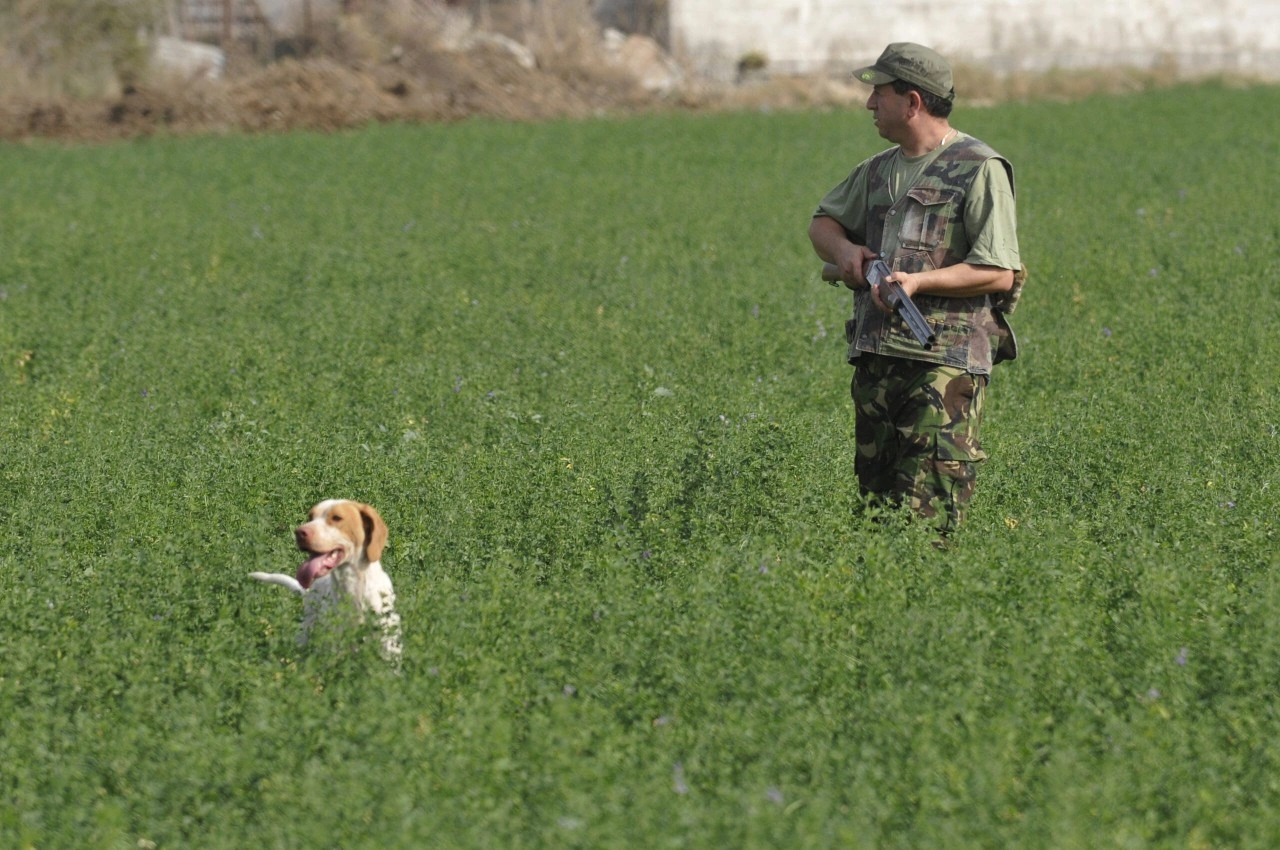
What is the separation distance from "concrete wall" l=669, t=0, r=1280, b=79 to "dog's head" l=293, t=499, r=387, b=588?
30.8 metres

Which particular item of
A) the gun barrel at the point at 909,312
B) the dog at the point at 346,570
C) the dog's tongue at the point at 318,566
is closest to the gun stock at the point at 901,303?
the gun barrel at the point at 909,312

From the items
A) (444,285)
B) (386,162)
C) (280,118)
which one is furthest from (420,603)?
(280,118)

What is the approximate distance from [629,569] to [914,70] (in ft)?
6.37

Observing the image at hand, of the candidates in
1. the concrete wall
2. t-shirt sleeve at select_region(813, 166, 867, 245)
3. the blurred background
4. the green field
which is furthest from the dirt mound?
t-shirt sleeve at select_region(813, 166, 867, 245)

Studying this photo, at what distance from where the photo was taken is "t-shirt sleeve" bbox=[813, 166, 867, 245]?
6.01 meters

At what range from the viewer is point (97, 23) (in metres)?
31.8

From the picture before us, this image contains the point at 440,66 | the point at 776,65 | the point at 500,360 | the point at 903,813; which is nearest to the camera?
the point at 903,813

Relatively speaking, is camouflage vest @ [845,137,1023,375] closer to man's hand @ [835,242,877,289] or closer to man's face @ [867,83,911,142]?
man's hand @ [835,242,877,289]

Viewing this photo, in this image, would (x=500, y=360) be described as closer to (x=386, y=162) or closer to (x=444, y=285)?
(x=444, y=285)

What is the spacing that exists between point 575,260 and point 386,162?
25.1 feet

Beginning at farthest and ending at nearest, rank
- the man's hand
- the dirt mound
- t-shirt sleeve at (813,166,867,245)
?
the dirt mound
t-shirt sleeve at (813,166,867,245)
the man's hand

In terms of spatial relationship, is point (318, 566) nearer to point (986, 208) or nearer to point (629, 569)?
point (629, 569)

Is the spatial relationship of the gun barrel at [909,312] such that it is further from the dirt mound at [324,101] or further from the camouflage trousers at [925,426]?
the dirt mound at [324,101]

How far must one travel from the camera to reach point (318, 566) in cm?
491
